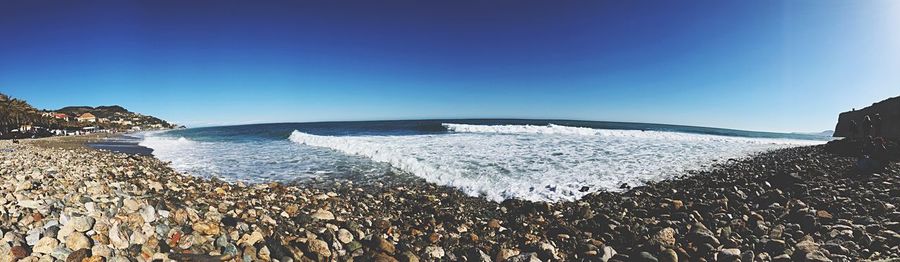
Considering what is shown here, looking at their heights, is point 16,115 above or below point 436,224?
above

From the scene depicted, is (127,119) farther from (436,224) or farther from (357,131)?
(436,224)

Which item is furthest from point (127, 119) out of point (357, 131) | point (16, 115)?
point (357, 131)

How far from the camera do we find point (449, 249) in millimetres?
4664

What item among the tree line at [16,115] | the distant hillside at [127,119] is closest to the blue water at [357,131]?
the tree line at [16,115]

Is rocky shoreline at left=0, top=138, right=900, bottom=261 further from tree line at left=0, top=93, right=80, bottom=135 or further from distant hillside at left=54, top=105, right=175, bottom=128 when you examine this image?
distant hillside at left=54, top=105, right=175, bottom=128

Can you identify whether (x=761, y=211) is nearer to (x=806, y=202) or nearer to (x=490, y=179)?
(x=806, y=202)

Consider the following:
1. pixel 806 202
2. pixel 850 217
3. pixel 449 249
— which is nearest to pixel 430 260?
pixel 449 249

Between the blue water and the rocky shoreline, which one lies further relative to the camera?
the blue water

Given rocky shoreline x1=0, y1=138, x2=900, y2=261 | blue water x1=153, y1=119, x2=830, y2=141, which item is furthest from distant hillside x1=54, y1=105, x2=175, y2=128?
rocky shoreline x1=0, y1=138, x2=900, y2=261

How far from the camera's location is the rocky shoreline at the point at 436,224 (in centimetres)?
382

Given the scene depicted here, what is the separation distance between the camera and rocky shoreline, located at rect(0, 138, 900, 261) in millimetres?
3822

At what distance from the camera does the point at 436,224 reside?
5559mm

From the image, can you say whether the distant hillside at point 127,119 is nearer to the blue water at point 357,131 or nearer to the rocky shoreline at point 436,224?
the blue water at point 357,131

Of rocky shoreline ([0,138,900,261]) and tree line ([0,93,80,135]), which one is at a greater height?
tree line ([0,93,80,135])
